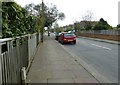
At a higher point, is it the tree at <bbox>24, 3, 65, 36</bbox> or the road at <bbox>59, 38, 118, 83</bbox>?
the tree at <bbox>24, 3, 65, 36</bbox>

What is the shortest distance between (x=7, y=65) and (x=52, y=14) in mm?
63130

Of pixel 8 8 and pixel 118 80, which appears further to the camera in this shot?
pixel 118 80

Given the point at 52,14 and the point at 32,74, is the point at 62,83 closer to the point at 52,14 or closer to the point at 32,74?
the point at 32,74

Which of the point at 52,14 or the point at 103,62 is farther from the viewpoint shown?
the point at 52,14

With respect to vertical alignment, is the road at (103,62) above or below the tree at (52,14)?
below

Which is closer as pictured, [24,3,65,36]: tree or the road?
the road

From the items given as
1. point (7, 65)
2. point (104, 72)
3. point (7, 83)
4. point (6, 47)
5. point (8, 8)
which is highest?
point (8, 8)

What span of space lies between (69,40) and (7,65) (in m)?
29.5

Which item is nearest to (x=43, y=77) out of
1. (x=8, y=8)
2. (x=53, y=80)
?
(x=53, y=80)

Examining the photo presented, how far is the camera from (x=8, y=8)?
6219 mm

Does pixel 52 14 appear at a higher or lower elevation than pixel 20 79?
higher

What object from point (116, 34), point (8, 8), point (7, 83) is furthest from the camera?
point (116, 34)

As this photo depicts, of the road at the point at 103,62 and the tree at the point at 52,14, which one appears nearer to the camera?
the road at the point at 103,62

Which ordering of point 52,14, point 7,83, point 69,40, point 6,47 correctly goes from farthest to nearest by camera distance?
point 52,14 < point 69,40 < point 6,47 < point 7,83
